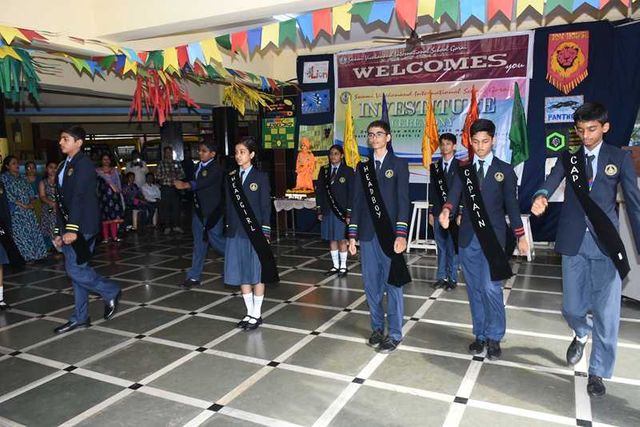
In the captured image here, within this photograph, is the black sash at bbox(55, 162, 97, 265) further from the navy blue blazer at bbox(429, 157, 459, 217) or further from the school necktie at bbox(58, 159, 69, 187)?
the navy blue blazer at bbox(429, 157, 459, 217)

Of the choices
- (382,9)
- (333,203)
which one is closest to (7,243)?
(333,203)

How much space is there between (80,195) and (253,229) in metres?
1.28

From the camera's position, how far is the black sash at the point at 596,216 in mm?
2471

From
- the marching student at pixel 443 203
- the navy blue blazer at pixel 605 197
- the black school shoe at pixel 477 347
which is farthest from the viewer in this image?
the marching student at pixel 443 203

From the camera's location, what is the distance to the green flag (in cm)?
629

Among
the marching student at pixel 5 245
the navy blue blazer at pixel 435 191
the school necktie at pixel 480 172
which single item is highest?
the school necktie at pixel 480 172

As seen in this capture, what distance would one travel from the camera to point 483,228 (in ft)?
9.68

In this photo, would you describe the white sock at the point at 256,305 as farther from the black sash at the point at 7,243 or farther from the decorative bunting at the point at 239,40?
the black sash at the point at 7,243

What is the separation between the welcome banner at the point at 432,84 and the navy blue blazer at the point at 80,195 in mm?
4631

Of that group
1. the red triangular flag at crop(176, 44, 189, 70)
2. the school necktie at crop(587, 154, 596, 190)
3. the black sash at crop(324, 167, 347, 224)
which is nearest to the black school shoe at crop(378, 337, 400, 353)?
the school necktie at crop(587, 154, 596, 190)

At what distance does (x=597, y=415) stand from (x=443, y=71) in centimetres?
544

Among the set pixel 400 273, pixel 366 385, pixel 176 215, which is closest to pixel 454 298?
pixel 400 273

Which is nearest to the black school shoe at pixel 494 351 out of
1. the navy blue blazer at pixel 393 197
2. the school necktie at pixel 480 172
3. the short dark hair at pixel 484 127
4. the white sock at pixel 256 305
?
the navy blue blazer at pixel 393 197

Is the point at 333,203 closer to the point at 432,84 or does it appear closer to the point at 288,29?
the point at 288,29
